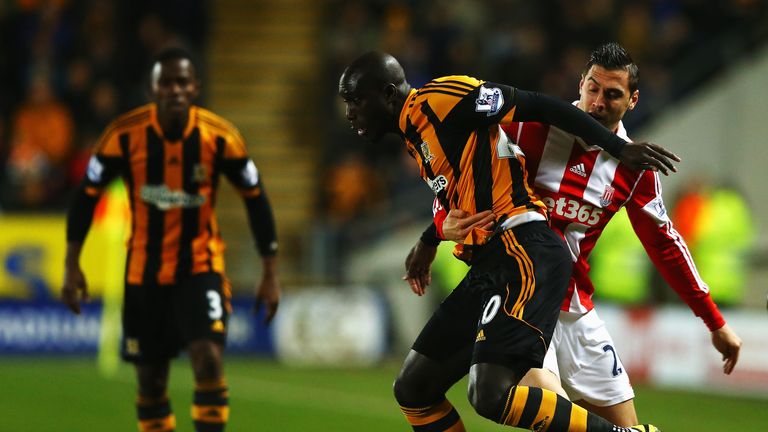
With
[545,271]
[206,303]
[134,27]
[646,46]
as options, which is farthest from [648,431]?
[134,27]

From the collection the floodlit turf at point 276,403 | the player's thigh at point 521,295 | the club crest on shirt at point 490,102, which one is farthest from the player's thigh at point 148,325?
the club crest on shirt at point 490,102

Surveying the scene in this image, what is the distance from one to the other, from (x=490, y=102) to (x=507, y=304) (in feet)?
2.60

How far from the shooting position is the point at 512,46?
1659cm

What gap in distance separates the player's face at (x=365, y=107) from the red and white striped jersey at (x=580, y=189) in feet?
→ 1.82

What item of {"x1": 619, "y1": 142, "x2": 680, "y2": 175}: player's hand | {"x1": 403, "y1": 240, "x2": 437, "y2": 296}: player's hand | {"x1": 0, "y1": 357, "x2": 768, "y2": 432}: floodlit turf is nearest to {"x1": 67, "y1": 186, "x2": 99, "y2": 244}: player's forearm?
{"x1": 403, "y1": 240, "x2": 437, "y2": 296}: player's hand

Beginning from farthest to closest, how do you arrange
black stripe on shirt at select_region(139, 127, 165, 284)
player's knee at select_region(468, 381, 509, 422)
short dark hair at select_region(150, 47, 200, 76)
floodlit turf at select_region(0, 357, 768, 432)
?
1. floodlit turf at select_region(0, 357, 768, 432)
2. black stripe on shirt at select_region(139, 127, 165, 284)
3. short dark hair at select_region(150, 47, 200, 76)
4. player's knee at select_region(468, 381, 509, 422)

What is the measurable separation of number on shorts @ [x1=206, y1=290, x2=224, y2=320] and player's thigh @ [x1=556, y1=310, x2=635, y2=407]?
85.0 inches

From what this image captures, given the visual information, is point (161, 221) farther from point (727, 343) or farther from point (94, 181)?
point (727, 343)

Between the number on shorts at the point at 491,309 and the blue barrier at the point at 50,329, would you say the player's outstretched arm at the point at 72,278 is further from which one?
the blue barrier at the point at 50,329

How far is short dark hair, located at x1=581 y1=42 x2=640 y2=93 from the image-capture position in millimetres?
5273

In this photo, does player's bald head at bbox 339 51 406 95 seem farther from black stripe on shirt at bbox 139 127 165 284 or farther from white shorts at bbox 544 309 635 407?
black stripe on shirt at bbox 139 127 165 284

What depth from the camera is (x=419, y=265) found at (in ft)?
19.5

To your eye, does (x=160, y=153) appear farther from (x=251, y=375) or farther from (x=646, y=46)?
(x=646, y=46)

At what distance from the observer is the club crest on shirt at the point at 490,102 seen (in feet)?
16.9
